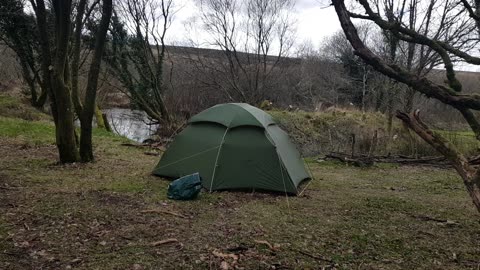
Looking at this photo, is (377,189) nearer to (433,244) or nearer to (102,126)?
(433,244)

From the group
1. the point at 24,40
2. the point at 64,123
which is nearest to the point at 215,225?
the point at 64,123

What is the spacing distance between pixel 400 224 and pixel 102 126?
48.7ft

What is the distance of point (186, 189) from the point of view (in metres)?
6.54

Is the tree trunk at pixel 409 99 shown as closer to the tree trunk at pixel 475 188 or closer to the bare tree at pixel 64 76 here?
the bare tree at pixel 64 76

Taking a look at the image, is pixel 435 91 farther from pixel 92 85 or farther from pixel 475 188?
pixel 92 85

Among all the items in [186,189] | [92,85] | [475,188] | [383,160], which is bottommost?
[383,160]

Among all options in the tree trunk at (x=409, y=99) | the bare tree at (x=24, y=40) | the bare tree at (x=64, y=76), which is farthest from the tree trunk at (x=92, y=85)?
the tree trunk at (x=409, y=99)

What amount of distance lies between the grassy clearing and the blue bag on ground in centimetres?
17

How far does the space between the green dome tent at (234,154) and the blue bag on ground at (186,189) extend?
0.63 m

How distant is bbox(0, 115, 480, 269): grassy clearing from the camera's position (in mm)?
4285

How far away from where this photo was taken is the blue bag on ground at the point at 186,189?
6.52 meters

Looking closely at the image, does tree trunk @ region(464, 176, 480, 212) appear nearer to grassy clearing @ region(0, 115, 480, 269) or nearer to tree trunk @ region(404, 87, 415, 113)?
grassy clearing @ region(0, 115, 480, 269)

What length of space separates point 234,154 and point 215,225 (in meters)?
2.20

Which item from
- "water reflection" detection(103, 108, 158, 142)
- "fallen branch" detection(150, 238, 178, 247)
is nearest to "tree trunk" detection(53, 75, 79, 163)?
"fallen branch" detection(150, 238, 178, 247)
